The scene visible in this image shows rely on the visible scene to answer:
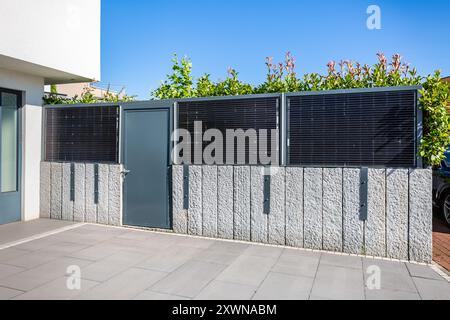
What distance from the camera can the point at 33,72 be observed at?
22.6ft

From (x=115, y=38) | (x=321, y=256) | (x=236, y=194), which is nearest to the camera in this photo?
(x=321, y=256)

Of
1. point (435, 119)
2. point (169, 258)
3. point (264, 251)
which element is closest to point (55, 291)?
point (169, 258)

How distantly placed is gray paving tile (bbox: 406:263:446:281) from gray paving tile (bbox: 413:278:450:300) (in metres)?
0.14

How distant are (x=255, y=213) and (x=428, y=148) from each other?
270cm

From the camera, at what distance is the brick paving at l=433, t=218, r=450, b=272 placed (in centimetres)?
493

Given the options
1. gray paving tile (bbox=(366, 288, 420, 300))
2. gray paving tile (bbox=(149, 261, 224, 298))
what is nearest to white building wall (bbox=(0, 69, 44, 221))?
gray paving tile (bbox=(149, 261, 224, 298))

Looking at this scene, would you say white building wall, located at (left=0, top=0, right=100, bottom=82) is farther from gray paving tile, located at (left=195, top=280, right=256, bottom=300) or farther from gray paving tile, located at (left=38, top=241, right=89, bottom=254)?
gray paving tile, located at (left=195, top=280, right=256, bottom=300)

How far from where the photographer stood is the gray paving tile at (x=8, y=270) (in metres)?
4.11

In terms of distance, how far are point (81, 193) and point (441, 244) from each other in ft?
22.5

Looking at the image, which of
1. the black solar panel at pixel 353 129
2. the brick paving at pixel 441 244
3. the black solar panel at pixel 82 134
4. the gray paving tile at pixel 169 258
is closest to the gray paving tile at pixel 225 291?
the gray paving tile at pixel 169 258

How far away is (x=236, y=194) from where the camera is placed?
18.7ft

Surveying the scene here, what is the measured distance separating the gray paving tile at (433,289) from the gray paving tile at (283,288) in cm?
122
